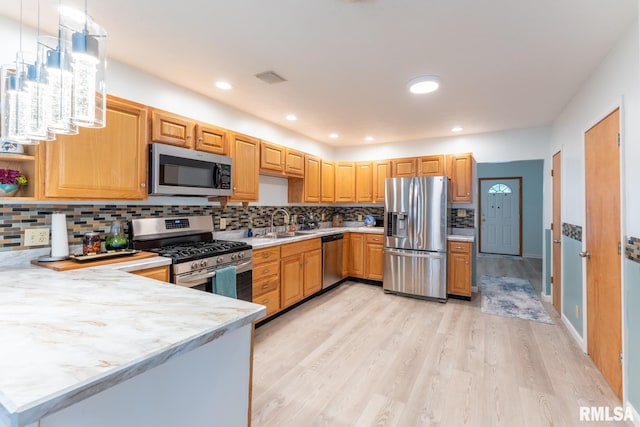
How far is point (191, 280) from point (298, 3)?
1.98 meters

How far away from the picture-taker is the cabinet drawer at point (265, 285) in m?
2.91

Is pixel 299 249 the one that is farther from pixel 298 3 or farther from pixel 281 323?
pixel 298 3

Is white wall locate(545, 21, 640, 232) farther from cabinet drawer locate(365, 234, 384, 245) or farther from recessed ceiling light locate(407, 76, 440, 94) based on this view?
cabinet drawer locate(365, 234, 384, 245)

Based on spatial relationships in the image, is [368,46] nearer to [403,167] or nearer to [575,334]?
[403,167]

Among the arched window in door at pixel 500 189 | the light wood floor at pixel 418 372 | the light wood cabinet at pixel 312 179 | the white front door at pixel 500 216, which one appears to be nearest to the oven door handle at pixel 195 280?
the light wood floor at pixel 418 372

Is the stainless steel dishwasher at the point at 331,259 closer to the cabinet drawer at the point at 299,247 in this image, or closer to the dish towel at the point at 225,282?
the cabinet drawer at the point at 299,247

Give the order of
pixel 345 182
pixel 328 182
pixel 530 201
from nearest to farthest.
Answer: pixel 328 182 → pixel 345 182 → pixel 530 201

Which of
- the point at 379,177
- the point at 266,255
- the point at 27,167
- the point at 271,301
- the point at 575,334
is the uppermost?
the point at 379,177

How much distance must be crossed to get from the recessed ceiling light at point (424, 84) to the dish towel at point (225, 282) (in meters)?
2.26

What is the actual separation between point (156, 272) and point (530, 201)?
7530 millimetres

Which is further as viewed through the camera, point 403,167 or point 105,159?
point 403,167

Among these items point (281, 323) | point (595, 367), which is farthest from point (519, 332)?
point (281, 323)

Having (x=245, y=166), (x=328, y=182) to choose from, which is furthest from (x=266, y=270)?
(x=328, y=182)

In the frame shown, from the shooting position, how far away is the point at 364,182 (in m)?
4.85
